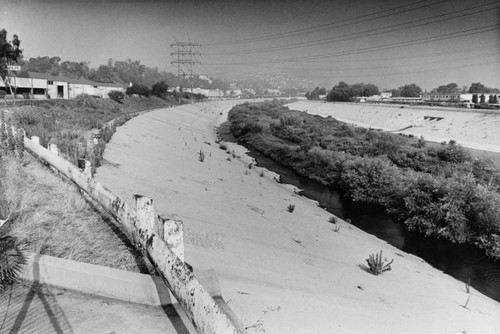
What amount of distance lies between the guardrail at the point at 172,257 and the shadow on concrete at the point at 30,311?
3.44ft

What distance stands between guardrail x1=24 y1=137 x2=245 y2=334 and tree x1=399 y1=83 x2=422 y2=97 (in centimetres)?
14707

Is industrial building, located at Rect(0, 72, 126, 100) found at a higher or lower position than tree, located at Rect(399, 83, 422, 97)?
lower

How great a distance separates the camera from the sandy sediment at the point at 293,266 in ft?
18.4

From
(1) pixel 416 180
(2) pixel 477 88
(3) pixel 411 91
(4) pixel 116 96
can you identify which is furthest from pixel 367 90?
(1) pixel 416 180

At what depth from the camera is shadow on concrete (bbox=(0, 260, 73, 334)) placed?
3436mm

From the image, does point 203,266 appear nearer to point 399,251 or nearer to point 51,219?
point 51,219

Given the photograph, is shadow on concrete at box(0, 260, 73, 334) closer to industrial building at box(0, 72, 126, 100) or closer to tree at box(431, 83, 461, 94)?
industrial building at box(0, 72, 126, 100)

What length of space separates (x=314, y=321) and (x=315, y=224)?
9020mm

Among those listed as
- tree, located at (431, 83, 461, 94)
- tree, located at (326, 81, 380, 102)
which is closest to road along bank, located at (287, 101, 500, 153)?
tree, located at (326, 81, 380, 102)

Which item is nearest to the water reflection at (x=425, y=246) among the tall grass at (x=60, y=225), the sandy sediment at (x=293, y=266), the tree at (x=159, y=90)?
the sandy sediment at (x=293, y=266)

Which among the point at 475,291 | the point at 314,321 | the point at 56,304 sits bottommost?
the point at 475,291

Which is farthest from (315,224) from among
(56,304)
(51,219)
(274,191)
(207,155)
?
(207,155)

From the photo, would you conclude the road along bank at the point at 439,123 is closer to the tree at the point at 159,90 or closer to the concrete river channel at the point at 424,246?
the concrete river channel at the point at 424,246

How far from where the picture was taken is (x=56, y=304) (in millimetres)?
3736
